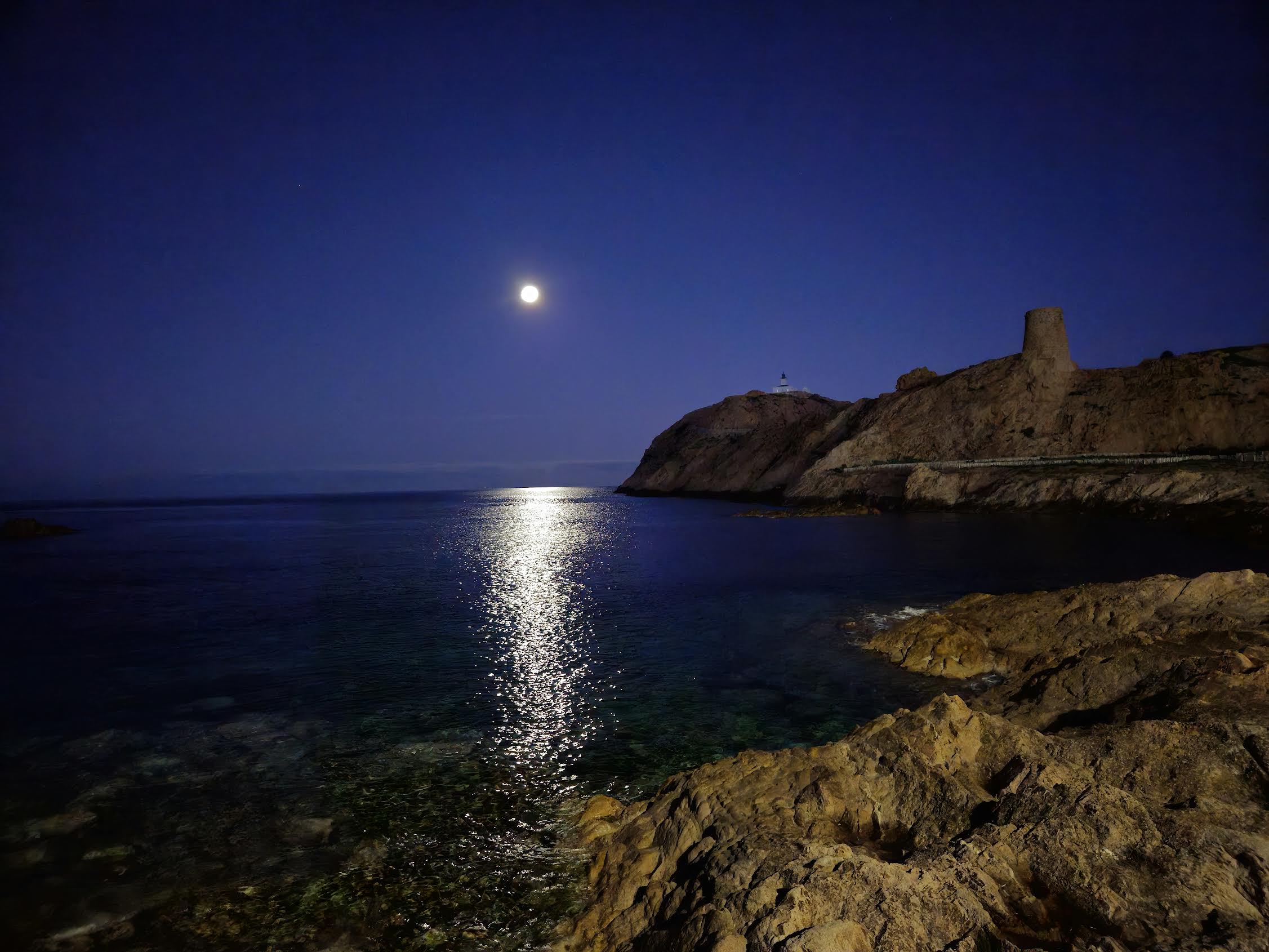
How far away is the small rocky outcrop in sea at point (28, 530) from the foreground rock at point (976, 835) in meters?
77.4

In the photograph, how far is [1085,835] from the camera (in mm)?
4672

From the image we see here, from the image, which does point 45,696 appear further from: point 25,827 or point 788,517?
point 788,517

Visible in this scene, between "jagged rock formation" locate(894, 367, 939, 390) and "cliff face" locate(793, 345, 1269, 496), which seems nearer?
"cliff face" locate(793, 345, 1269, 496)

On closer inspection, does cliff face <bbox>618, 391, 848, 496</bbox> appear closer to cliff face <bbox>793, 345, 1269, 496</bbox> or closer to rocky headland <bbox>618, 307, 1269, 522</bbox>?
rocky headland <bbox>618, 307, 1269, 522</bbox>

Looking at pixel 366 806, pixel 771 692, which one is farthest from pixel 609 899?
pixel 771 692

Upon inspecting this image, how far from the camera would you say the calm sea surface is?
20.0 ft

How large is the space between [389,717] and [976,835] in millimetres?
9793

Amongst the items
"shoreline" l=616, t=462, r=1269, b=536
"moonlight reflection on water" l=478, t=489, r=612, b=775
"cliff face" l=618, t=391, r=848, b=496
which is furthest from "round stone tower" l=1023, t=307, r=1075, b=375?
"moonlight reflection on water" l=478, t=489, r=612, b=775

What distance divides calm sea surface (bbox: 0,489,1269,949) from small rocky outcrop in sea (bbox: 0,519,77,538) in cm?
3836

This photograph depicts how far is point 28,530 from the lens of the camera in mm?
59156

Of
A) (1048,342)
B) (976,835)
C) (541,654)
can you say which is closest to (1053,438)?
(1048,342)

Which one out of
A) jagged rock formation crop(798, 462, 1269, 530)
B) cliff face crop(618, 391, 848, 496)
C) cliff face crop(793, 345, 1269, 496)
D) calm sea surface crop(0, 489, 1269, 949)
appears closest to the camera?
calm sea surface crop(0, 489, 1269, 949)

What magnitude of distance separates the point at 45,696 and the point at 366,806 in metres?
10.7

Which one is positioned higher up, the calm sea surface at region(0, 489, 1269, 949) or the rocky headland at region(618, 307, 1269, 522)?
the rocky headland at region(618, 307, 1269, 522)
